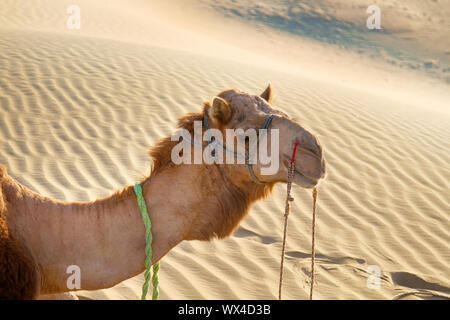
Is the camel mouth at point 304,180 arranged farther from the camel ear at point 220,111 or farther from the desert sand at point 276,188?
the desert sand at point 276,188

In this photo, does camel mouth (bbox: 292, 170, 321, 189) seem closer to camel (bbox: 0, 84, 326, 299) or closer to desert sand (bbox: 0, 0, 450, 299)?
camel (bbox: 0, 84, 326, 299)

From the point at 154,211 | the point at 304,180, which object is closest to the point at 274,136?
the point at 304,180

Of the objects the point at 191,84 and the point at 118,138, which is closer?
the point at 118,138

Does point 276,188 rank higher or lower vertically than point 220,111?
lower

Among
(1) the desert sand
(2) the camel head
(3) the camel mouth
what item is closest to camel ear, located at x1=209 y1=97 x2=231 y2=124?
(2) the camel head

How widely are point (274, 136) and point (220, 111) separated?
279mm

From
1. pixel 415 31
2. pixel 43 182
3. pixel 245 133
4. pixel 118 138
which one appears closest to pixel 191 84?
pixel 118 138

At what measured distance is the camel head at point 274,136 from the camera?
2326 millimetres

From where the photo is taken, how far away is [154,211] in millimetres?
2477

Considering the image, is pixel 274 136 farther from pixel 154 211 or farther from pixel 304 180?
pixel 154 211

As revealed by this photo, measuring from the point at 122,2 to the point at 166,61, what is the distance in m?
16.5

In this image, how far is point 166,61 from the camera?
10547 mm

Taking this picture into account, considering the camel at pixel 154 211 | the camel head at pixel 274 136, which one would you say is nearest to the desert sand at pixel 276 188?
the camel at pixel 154 211
